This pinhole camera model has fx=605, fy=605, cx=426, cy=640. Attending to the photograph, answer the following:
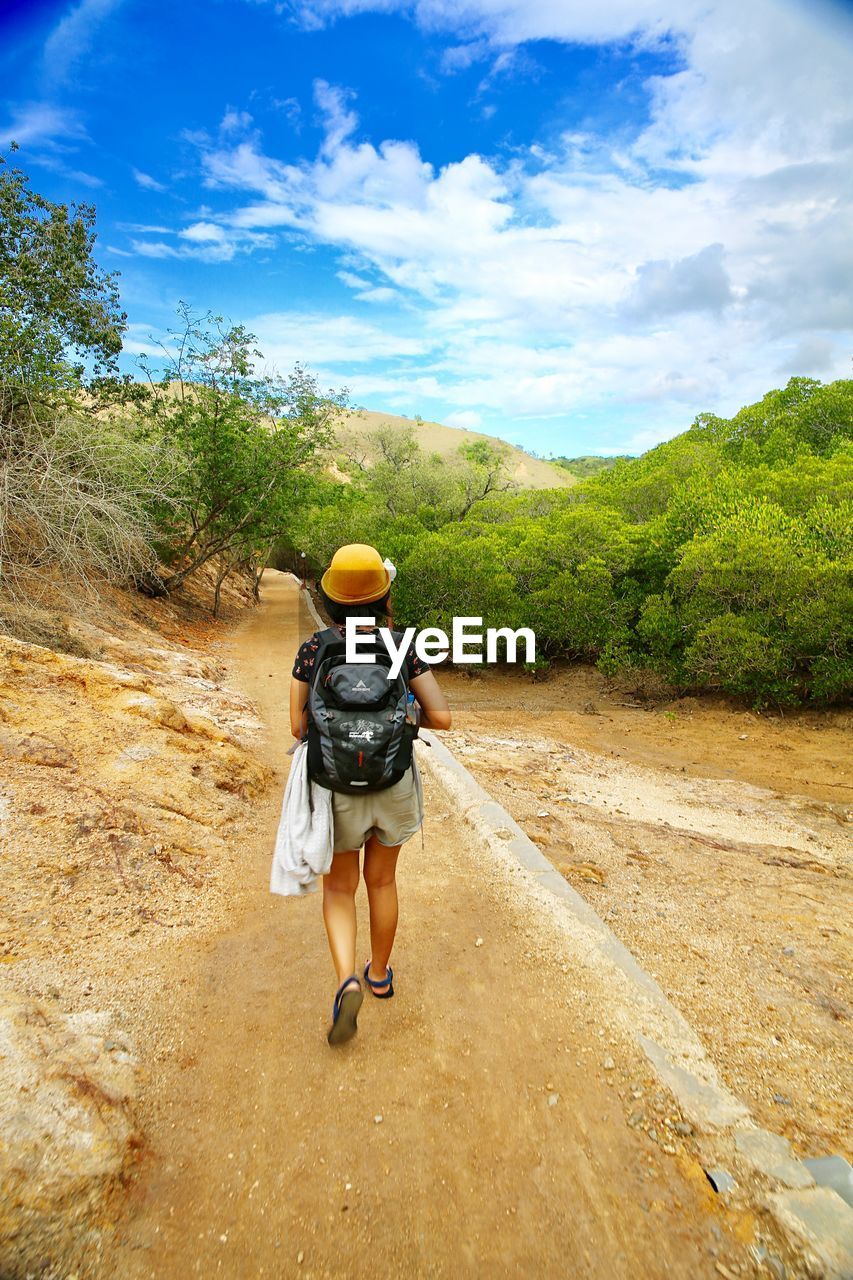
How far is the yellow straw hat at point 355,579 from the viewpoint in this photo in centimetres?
232

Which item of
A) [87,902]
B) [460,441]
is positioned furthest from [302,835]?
[460,441]

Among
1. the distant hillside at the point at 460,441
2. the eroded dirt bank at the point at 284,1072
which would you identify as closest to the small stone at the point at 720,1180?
the eroded dirt bank at the point at 284,1072

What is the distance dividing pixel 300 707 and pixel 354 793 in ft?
1.35

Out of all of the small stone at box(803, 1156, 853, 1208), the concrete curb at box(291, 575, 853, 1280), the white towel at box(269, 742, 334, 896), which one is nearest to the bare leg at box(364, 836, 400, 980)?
the white towel at box(269, 742, 334, 896)

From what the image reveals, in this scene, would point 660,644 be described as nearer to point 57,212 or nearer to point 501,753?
point 501,753

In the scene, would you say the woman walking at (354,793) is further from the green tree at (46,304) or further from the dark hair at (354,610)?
the green tree at (46,304)

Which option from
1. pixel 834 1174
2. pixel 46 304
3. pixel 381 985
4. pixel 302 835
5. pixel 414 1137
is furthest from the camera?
pixel 46 304

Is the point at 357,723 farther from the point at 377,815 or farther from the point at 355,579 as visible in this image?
the point at 355,579

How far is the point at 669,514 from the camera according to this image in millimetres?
13727

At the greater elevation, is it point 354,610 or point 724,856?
point 354,610

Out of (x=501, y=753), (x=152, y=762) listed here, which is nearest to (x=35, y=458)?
(x=152, y=762)

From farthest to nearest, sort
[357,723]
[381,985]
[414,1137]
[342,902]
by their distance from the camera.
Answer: [381,985], [342,902], [357,723], [414,1137]

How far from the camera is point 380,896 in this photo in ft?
8.37

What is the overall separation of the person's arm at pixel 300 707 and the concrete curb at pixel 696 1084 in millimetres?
489
